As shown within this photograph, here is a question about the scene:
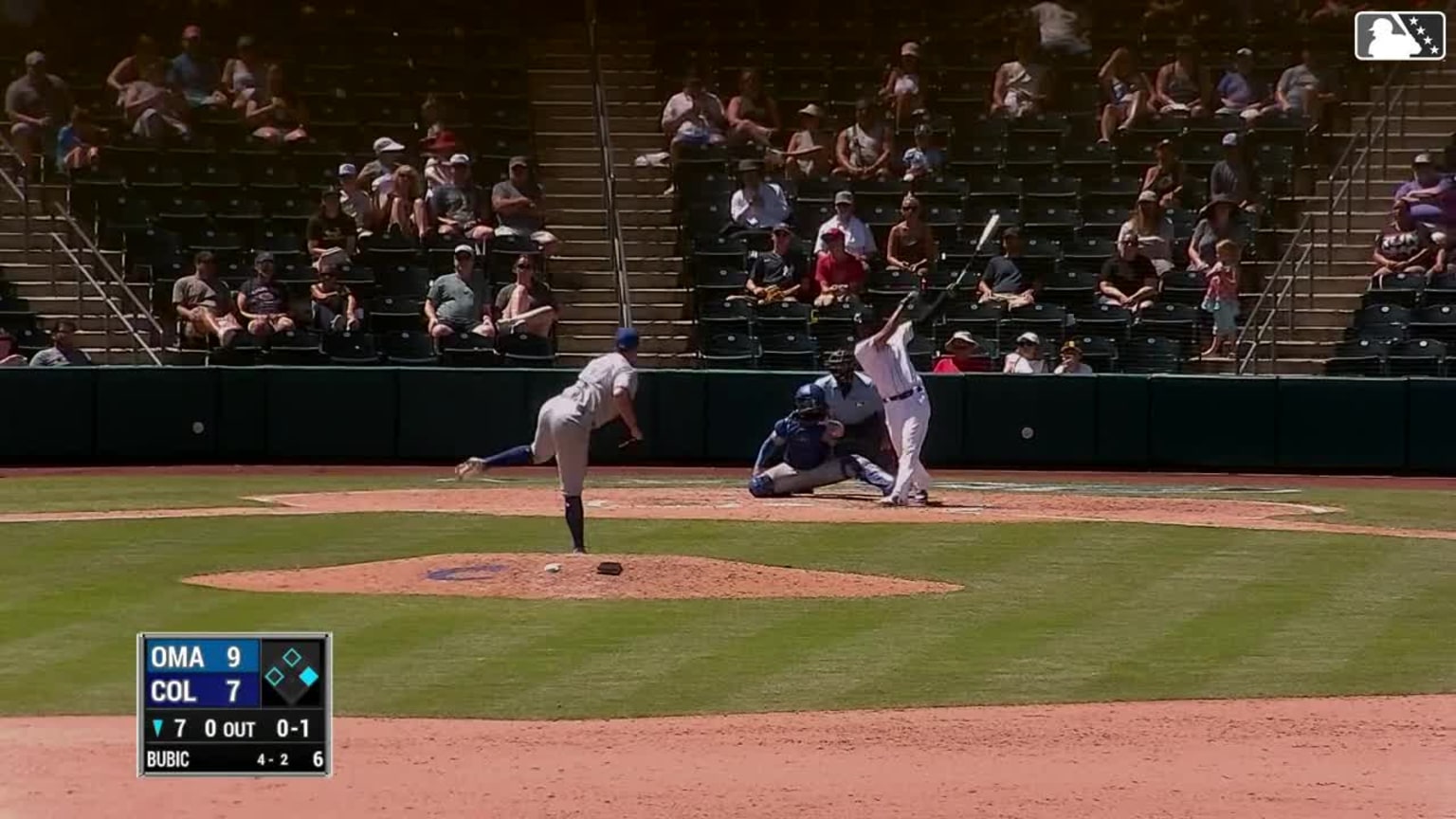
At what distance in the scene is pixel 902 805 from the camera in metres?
9.76

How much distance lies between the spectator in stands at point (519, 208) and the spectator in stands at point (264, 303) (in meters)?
2.66

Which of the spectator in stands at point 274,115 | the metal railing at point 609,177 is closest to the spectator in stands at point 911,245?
the metal railing at point 609,177

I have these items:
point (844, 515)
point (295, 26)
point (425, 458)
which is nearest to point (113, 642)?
point (844, 515)

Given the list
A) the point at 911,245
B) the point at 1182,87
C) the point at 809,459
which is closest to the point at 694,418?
the point at 911,245

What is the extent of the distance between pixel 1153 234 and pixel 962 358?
273 cm

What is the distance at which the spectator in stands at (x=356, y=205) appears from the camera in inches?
1068

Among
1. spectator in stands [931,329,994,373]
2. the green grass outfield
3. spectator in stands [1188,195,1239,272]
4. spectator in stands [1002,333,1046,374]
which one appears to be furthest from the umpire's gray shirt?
spectator in stands [1188,195,1239,272]

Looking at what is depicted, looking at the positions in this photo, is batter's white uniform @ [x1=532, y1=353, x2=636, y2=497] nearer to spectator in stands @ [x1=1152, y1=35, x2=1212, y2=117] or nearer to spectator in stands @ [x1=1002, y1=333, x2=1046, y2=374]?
spectator in stands @ [x1=1002, y1=333, x2=1046, y2=374]

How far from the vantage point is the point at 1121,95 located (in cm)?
2891

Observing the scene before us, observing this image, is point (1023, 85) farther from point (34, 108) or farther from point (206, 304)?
point (34, 108)

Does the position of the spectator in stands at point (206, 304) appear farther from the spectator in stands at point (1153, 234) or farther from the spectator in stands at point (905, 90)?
the spectator in stands at point (1153, 234)

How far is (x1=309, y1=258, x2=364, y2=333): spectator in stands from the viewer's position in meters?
26.1

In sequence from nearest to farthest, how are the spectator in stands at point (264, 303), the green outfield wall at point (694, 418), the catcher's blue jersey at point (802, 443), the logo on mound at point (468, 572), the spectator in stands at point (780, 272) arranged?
the logo on mound at point (468, 572) → the catcher's blue jersey at point (802, 443) → the green outfield wall at point (694, 418) → the spectator in stands at point (264, 303) → the spectator in stands at point (780, 272)

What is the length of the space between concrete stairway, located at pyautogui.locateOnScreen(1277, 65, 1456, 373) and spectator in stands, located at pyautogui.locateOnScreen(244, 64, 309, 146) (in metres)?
11.8
